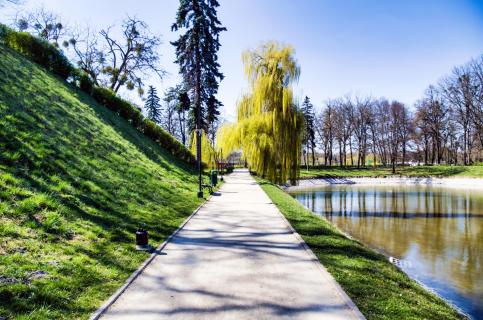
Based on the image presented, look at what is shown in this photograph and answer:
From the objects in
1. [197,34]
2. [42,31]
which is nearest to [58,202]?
[197,34]

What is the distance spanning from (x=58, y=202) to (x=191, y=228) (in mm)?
3619

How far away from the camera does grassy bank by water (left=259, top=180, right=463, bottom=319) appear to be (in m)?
4.66

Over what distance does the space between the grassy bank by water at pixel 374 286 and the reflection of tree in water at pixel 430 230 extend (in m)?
2.72

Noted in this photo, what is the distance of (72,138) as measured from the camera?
459 inches

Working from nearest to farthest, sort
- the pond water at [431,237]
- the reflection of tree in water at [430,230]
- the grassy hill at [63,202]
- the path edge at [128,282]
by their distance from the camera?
1. the path edge at [128,282]
2. the grassy hill at [63,202]
3. the pond water at [431,237]
4. the reflection of tree in water at [430,230]

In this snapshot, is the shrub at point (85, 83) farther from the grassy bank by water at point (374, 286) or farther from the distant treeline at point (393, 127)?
the distant treeline at point (393, 127)

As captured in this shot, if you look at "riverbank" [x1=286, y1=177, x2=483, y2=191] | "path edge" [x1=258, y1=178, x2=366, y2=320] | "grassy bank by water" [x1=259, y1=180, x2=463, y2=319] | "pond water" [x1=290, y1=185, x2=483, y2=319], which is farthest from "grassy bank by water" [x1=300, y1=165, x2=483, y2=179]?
"grassy bank by water" [x1=259, y1=180, x2=463, y2=319]

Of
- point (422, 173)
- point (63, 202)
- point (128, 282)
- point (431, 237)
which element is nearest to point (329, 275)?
point (128, 282)

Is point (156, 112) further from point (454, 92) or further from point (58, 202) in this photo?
point (58, 202)

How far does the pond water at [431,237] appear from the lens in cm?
803

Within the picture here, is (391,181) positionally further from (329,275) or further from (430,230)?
(329,275)

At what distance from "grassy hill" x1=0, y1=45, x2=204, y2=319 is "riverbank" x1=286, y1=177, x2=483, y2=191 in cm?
2829

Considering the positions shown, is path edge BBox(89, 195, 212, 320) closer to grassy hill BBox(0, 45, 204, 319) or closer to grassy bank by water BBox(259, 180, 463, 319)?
grassy hill BBox(0, 45, 204, 319)

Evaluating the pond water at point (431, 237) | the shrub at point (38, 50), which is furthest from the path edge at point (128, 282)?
the shrub at point (38, 50)
